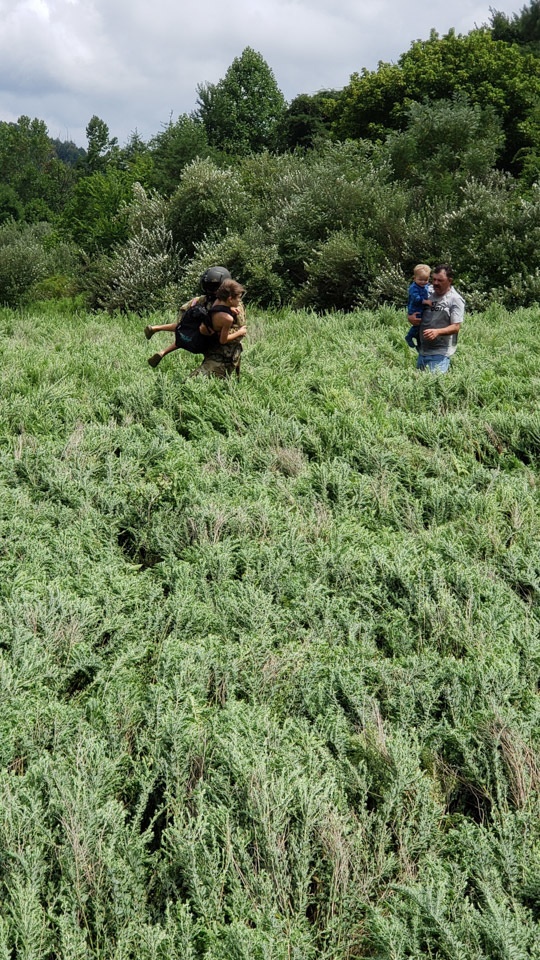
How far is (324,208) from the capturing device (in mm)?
18250

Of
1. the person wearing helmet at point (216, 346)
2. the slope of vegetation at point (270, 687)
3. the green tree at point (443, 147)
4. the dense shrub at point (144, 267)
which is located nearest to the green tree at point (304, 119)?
the green tree at point (443, 147)

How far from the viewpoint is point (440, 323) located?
8.47m

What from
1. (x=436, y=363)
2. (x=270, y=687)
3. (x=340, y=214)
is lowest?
(x=270, y=687)

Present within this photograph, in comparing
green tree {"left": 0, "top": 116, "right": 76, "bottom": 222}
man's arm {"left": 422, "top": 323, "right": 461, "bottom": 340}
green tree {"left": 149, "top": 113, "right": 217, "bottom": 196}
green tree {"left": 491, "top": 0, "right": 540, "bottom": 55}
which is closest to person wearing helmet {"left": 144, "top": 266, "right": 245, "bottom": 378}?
man's arm {"left": 422, "top": 323, "right": 461, "bottom": 340}

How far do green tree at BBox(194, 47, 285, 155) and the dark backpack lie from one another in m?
53.7

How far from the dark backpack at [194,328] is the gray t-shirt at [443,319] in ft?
8.38

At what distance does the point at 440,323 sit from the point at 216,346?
8.45ft

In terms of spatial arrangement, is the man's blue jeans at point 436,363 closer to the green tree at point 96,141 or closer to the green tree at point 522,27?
the green tree at point 522,27

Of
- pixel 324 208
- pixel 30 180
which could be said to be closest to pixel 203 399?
pixel 324 208

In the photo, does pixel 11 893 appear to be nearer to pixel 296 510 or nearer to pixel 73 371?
pixel 296 510

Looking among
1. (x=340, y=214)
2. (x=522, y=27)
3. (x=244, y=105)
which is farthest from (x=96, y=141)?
(x=340, y=214)

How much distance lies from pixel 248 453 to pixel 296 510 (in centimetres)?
106

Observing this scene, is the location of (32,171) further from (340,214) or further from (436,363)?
(436,363)

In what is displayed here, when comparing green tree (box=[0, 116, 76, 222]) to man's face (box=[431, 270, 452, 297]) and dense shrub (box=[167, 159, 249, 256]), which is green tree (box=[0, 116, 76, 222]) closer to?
dense shrub (box=[167, 159, 249, 256])
